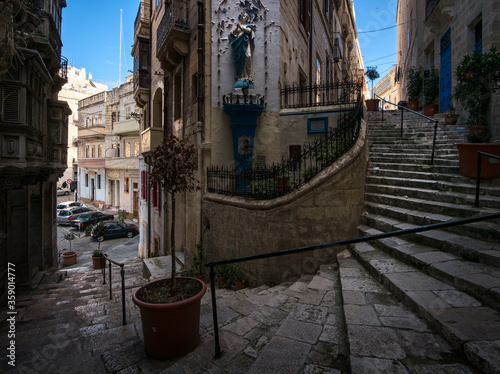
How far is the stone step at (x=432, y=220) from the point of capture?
12.5 feet

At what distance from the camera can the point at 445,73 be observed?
12023mm

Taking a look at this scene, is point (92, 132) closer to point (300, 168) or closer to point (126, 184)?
point (126, 184)

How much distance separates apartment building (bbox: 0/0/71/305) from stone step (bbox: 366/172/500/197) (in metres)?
7.54

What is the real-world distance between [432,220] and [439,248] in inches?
25.6

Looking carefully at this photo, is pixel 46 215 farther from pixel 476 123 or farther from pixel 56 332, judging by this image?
pixel 476 123

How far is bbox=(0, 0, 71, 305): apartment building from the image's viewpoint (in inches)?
281

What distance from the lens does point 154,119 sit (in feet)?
48.5

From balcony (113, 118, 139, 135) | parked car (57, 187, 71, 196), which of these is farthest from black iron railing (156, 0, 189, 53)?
parked car (57, 187, 71, 196)

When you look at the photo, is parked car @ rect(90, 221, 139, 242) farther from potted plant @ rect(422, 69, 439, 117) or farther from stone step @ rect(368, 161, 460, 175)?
potted plant @ rect(422, 69, 439, 117)

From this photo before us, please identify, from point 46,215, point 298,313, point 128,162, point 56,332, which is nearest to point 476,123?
point 298,313

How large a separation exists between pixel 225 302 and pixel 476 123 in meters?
8.83

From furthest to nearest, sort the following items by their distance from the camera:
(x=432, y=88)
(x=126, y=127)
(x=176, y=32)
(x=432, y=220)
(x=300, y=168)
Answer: (x=126, y=127)
(x=432, y=88)
(x=176, y=32)
(x=300, y=168)
(x=432, y=220)

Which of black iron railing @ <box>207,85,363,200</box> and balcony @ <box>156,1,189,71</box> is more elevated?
balcony @ <box>156,1,189,71</box>

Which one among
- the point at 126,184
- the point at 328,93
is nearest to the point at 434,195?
the point at 328,93
